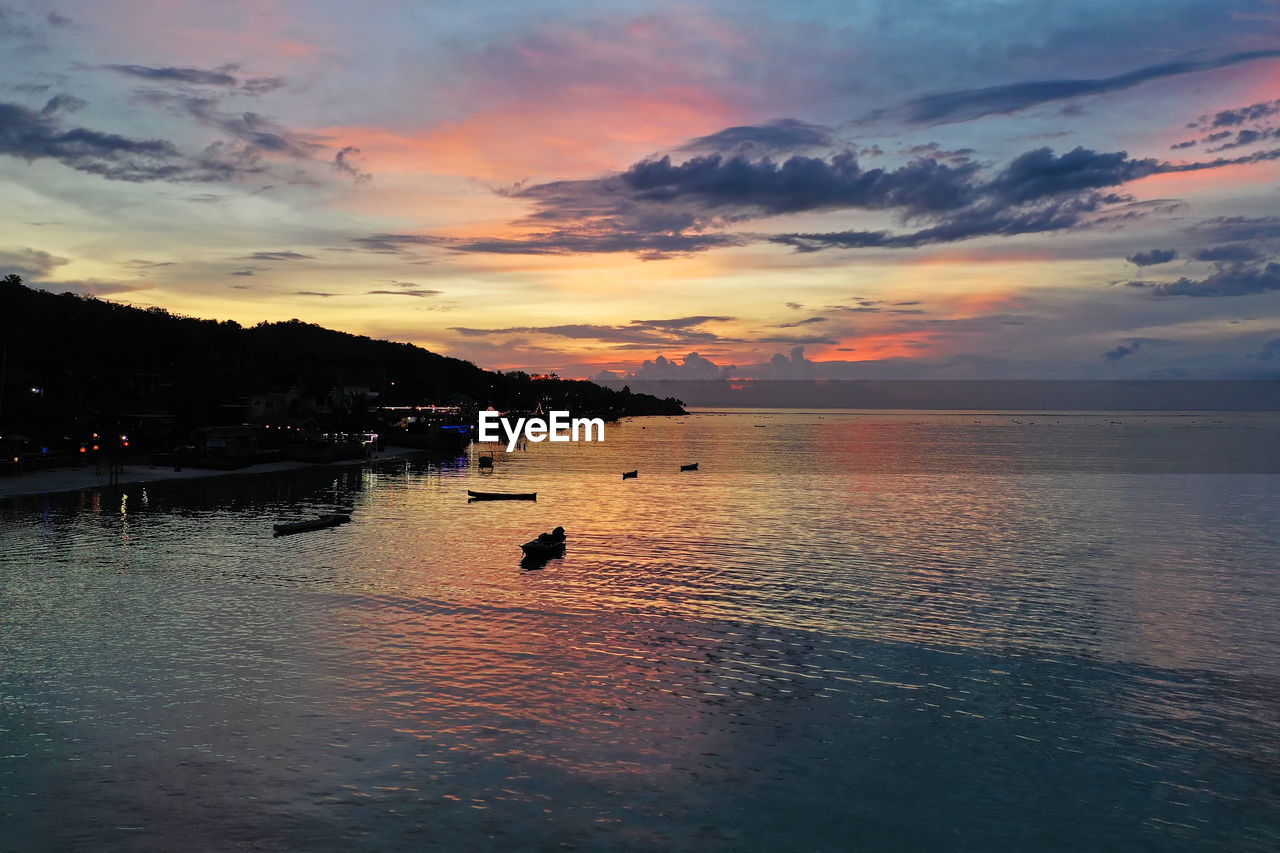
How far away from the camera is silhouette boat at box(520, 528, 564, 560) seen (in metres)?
48.3

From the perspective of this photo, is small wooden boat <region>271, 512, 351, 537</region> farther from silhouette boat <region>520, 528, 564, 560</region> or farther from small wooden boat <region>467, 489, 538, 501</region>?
silhouette boat <region>520, 528, 564, 560</region>

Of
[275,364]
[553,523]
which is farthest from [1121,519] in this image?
[275,364]

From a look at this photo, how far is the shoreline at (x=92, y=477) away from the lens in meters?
72.5

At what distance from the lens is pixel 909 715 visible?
2412 cm

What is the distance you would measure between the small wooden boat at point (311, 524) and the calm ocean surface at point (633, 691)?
175 cm

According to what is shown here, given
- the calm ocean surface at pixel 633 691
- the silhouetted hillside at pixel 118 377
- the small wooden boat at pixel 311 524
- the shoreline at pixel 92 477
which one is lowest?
the calm ocean surface at pixel 633 691

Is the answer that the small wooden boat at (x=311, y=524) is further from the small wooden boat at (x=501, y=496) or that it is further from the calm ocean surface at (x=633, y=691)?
the small wooden boat at (x=501, y=496)

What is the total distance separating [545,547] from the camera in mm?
48938

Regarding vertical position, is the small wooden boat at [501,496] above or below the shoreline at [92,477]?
below

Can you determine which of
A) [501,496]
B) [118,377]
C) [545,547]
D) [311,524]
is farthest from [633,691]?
[118,377]

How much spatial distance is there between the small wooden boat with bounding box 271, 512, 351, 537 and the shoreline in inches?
1107

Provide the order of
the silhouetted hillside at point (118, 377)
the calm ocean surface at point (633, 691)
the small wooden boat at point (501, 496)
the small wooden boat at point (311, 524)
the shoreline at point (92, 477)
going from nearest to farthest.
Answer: the calm ocean surface at point (633, 691) < the small wooden boat at point (311, 524) < the shoreline at point (92, 477) < the small wooden boat at point (501, 496) < the silhouetted hillside at point (118, 377)

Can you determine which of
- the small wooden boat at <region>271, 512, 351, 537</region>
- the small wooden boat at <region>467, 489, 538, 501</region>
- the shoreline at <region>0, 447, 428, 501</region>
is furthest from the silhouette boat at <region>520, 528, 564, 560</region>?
the shoreline at <region>0, 447, 428, 501</region>

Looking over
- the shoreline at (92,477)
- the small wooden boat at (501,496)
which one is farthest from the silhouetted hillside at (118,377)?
the small wooden boat at (501,496)
